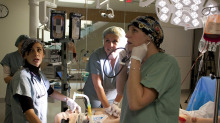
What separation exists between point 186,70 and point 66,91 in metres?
4.12

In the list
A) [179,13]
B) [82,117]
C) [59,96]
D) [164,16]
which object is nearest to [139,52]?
[82,117]

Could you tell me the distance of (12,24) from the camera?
3.96 meters

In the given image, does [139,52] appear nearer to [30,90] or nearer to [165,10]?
[30,90]

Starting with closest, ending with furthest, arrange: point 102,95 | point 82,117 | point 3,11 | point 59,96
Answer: point 82,117 → point 59,96 → point 102,95 → point 3,11

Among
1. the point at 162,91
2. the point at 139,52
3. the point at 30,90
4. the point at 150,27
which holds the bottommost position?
the point at 30,90

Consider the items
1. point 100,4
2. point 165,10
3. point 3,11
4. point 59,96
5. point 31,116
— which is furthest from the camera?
point 3,11

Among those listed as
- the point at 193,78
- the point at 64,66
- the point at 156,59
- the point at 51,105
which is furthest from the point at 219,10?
the point at 193,78

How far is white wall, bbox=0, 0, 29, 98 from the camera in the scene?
3.90 meters

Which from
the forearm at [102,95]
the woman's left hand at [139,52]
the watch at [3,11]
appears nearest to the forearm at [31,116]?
the forearm at [102,95]

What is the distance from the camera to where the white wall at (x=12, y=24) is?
12.8 feet

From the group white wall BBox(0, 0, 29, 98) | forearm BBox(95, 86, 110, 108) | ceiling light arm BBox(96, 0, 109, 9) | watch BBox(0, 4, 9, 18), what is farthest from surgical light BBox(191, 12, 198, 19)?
watch BBox(0, 4, 9, 18)

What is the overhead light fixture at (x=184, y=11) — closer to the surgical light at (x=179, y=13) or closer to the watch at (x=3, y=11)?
the surgical light at (x=179, y=13)

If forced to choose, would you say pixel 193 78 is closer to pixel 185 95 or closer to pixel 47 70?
pixel 185 95

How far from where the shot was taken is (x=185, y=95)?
200 inches
